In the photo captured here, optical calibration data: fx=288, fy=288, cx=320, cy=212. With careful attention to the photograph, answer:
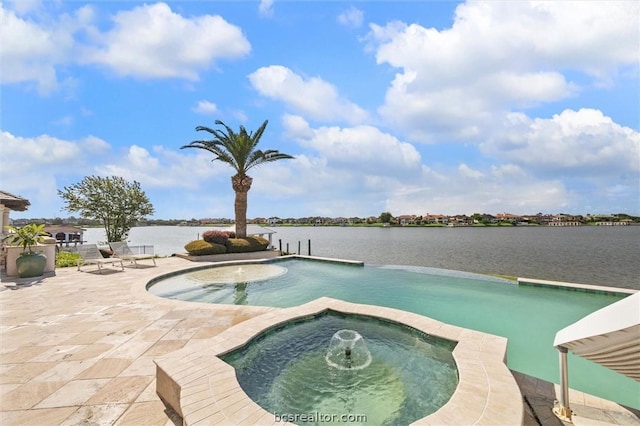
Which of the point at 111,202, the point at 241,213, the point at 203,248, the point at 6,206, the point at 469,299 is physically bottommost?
the point at 469,299

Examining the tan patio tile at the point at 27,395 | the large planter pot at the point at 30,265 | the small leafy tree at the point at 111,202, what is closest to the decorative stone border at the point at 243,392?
the tan patio tile at the point at 27,395

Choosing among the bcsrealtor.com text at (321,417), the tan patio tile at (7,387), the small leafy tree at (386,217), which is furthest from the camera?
the small leafy tree at (386,217)

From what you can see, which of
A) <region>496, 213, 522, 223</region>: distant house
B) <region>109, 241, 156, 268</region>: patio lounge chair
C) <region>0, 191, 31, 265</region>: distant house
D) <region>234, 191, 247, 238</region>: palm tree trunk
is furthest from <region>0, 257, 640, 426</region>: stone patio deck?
<region>496, 213, 522, 223</region>: distant house

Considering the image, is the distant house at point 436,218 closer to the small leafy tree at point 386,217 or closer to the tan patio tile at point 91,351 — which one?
the small leafy tree at point 386,217

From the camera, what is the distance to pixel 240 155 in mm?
18969

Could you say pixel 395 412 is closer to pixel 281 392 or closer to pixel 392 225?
pixel 281 392

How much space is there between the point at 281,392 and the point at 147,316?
399 cm

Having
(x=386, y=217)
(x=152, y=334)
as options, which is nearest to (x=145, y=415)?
(x=152, y=334)

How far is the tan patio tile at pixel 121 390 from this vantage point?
3.21 meters

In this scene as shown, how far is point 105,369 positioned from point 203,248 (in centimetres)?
1226

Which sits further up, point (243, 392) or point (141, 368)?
point (243, 392)

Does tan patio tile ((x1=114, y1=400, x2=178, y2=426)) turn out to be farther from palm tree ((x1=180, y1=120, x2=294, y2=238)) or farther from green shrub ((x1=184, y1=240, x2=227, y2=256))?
palm tree ((x1=180, y1=120, x2=294, y2=238))

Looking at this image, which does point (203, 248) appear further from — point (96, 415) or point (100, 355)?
point (96, 415)

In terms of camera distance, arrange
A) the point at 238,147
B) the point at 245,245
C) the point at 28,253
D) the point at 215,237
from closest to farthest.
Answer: the point at 28,253
the point at 215,237
the point at 245,245
the point at 238,147
